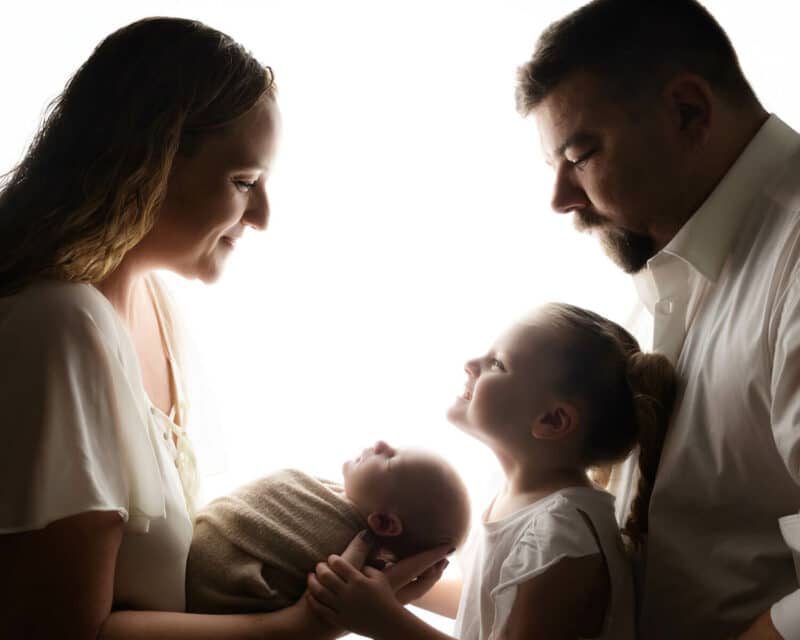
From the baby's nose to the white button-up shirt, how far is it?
0.44m

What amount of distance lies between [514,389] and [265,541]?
47 centimetres

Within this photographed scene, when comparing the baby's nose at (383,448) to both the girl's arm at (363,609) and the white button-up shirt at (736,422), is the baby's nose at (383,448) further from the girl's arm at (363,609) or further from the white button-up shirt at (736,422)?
the white button-up shirt at (736,422)

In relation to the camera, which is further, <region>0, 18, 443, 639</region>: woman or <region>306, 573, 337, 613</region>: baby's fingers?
<region>306, 573, 337, 613</region>: baby's fingers

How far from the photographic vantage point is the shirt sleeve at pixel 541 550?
49.0 inches

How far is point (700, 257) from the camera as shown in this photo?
1.39 m

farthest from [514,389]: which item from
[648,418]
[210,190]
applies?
[210,190]

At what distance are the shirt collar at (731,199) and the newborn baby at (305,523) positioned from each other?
534mm

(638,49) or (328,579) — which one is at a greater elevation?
(638,49)

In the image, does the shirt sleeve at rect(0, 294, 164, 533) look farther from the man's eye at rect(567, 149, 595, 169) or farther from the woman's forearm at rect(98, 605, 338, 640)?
the man's eye at rect(567, 149, 595, 169)

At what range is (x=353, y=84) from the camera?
6.21 feet

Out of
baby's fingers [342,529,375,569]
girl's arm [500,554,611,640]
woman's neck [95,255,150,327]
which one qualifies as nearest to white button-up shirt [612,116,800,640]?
girl's arm [500,554,611,640]

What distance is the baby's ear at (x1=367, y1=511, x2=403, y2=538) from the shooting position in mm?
1414

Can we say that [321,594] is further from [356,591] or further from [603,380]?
[603,380]

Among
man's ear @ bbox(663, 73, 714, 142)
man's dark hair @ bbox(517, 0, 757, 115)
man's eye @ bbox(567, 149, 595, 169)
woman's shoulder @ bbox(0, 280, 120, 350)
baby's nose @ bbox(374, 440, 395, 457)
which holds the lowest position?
baby's nose @ bbox(374, 440, 395, 457)
